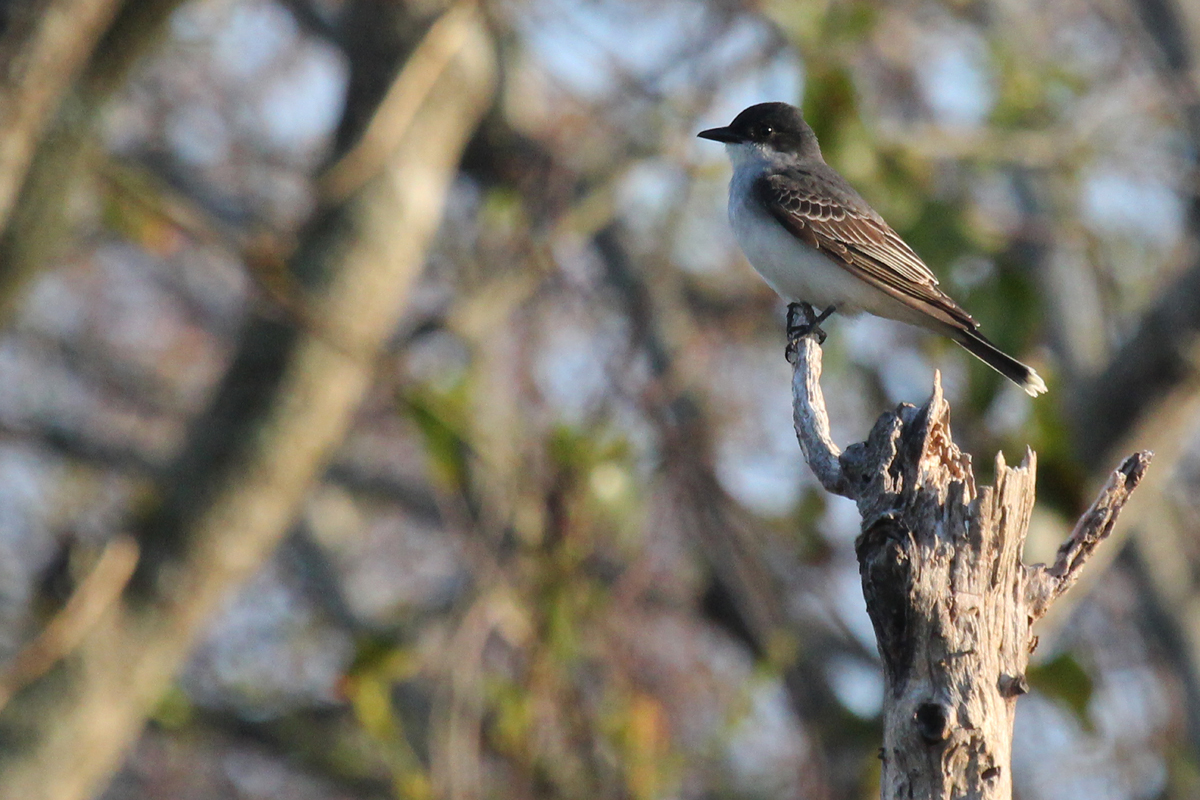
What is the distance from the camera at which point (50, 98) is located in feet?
15.1

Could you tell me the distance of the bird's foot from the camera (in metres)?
5.29

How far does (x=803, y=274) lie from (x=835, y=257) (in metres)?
0.15

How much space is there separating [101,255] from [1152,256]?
35.5ft

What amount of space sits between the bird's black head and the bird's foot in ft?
3.29

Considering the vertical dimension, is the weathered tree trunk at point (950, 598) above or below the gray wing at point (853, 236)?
below

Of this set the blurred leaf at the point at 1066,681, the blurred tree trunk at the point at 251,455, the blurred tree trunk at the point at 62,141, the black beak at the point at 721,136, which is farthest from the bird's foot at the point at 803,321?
the blurred tree trunk at the point at 62,141

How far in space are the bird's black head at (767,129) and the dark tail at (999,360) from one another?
1.46m

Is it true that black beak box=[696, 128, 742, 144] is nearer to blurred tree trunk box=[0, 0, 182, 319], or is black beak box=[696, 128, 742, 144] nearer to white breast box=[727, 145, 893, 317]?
white breast box=[727, 145, 893, 317]

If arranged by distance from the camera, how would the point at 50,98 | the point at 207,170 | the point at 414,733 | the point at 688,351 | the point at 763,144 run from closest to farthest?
the point at 50,98 < the point at 763,144 < the point at 688,351 < the point at 414,733 < the point at 207,170

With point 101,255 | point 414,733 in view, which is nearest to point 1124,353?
point 414,733

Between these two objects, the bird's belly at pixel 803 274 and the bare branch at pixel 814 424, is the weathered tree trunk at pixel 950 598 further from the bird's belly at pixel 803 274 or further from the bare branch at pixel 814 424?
the bird's belly at pixel 803 274

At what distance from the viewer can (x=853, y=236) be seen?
5652mm

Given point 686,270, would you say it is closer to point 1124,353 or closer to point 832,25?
point 1124,353

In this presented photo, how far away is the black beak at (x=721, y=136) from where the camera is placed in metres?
6.25
